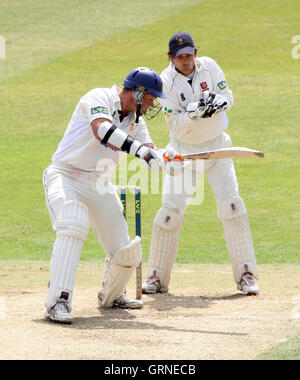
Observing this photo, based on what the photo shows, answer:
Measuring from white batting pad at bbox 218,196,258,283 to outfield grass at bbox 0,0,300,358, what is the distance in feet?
5.57

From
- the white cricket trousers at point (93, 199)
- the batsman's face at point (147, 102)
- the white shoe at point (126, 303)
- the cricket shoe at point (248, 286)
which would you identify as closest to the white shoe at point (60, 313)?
the white cricket trousers at point (93, 199)

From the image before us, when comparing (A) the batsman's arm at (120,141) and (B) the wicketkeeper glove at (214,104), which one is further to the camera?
(B) the wicketkeeper glove at (214,104)

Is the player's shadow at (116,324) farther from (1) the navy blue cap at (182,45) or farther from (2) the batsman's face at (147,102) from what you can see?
(1) the navy blue cap at (182,45)

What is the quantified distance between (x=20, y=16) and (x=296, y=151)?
38.0 feet

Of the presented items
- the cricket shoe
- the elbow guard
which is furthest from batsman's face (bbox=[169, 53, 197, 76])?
the cricket shoe

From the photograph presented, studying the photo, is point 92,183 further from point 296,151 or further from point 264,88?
point 264,88

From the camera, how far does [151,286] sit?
302 inches

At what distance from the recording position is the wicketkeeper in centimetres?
600

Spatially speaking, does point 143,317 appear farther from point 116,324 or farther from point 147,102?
point 147,102

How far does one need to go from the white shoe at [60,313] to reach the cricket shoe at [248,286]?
6.44ft

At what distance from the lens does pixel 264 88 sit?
1730 cm

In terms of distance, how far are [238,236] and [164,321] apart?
155cm

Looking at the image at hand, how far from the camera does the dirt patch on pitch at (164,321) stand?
520cm
